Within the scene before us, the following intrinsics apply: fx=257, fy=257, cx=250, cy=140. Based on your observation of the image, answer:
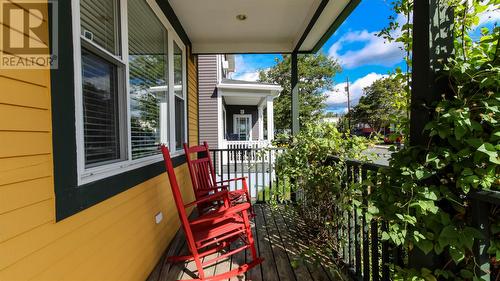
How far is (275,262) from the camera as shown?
2361 millimetres

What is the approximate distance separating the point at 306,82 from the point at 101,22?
68.9ft

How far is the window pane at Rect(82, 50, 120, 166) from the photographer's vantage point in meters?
1.44

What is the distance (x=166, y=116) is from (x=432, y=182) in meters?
2.52

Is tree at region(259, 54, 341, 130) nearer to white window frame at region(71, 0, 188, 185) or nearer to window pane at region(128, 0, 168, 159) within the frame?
white window frame at region(71, 0, 188, 185)

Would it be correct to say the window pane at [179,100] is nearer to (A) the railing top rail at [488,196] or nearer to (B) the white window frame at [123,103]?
(B) the white window frame at [123,103]

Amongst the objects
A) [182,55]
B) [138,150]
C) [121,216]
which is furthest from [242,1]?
[121,216]

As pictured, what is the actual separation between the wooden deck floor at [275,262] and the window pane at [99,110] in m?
1.14

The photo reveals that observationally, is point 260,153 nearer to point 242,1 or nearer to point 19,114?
point 242,1

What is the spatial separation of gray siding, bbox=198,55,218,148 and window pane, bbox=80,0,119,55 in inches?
257

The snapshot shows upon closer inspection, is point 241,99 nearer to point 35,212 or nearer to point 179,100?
point 179,100

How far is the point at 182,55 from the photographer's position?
12.2ft

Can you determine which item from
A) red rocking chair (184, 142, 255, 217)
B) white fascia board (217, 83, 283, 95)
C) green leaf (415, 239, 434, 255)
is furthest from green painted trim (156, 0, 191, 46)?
white fascia board (217, 83, 283, 95)

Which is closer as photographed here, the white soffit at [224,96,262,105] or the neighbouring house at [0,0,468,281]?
the neighbouring house at [0,0,468,281]

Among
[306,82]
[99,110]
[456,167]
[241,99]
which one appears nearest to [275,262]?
[456,167]
